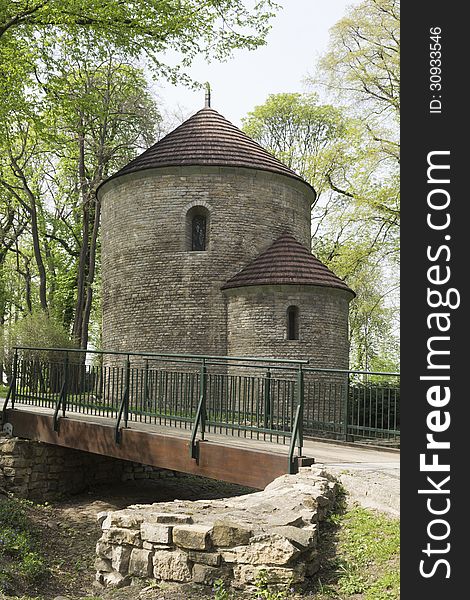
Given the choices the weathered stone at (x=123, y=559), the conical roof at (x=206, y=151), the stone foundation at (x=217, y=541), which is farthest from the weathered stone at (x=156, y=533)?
the conical roof at (x=206, y=151)

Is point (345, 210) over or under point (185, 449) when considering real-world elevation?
over

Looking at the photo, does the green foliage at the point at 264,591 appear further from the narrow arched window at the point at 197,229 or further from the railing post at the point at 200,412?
the narrow arched window at the point at 197,229

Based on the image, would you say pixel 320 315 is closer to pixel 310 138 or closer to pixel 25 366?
pixel 25 366

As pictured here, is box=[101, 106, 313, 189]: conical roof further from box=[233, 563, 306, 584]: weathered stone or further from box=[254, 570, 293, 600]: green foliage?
box=[254, 570, 293, 600]: green foliage

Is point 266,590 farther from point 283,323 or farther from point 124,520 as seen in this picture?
point 283,323

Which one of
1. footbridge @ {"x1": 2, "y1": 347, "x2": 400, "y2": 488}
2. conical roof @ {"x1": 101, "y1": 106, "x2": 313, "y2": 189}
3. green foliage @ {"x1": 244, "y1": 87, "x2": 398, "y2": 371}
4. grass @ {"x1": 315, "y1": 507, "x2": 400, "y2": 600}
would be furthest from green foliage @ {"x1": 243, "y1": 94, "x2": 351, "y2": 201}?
grass @ {"x1": 315, "y1": 507, "x2": 400, "y2": 600}

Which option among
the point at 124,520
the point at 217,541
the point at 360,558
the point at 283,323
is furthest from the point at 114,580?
the point at 283,323

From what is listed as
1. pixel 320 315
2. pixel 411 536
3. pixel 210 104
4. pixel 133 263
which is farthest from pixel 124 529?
pixel 210 104

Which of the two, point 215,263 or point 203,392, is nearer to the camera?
point 203,392

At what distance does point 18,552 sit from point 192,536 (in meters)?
4.68

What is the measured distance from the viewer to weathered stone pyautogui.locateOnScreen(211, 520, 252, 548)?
6535 millimetres

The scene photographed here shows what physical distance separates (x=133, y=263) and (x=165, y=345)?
2812 millimetres

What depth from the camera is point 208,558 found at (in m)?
6.55

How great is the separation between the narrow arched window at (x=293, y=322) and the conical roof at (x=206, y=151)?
4758 mm
